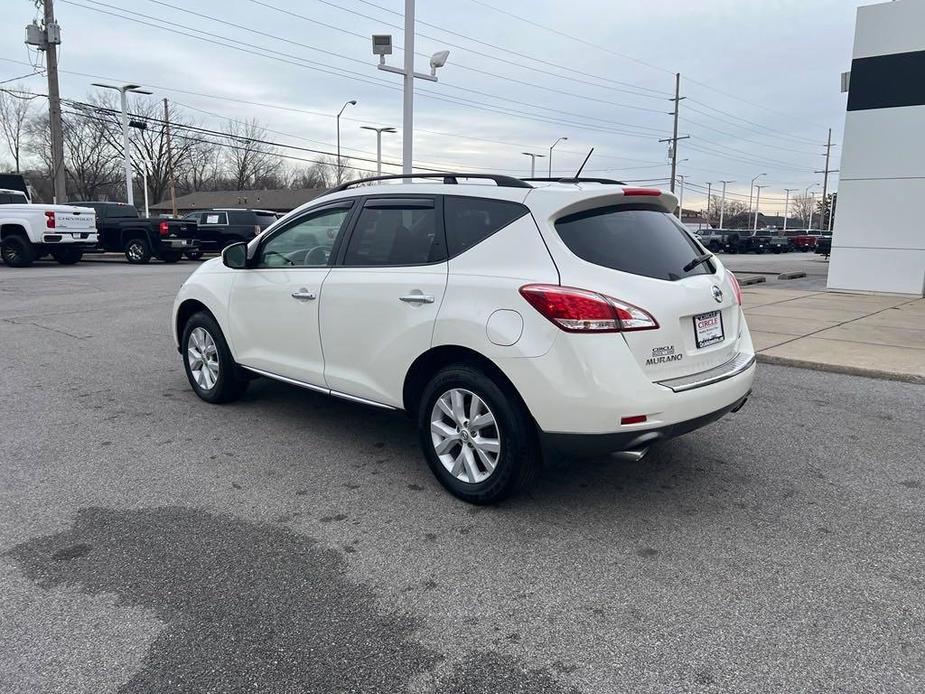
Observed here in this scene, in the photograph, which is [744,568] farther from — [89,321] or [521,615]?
[89,321]

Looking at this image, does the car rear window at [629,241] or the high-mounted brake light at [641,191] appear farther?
the high-mounted brake light at [641,191]

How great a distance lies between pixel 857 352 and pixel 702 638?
642cm

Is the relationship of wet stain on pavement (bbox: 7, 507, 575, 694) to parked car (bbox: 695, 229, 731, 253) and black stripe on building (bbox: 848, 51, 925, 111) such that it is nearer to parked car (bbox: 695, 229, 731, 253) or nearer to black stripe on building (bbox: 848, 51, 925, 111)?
black stripe on building (bbox: 848, 51, 925, 111)

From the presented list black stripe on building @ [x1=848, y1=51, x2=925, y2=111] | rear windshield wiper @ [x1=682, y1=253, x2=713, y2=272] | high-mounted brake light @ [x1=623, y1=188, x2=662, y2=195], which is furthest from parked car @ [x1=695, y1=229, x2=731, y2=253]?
high-mounted brake light @ [x1=623, y1=188, x2=662, y2=195]

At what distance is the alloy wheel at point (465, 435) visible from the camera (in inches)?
144

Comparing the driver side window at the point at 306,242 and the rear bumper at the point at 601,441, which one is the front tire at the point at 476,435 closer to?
the rear bumper at the point at 601,441

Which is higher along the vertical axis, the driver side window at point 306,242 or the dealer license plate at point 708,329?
the driver side window at point 306,242

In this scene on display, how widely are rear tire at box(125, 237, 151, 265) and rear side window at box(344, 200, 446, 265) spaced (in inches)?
788

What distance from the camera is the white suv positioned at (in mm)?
3340

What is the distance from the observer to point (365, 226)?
448cm

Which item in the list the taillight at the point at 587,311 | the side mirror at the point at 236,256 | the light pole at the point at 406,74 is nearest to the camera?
the taillight at the point at 587,311

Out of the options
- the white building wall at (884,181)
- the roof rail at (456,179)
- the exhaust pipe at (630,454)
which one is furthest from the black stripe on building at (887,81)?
the exhaust pipe at (630,454)

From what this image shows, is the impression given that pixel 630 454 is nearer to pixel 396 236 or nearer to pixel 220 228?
pixel 396 236

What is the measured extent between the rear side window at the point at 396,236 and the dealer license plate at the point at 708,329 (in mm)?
1442
